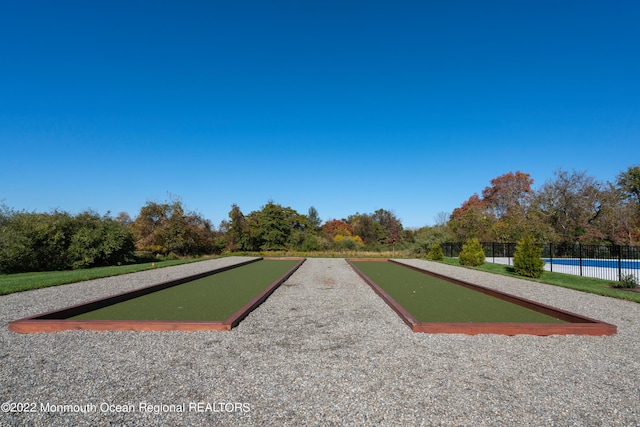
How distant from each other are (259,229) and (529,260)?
2090cm

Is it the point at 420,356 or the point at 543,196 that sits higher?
the point at 543,196

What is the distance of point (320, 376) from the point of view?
3045mm

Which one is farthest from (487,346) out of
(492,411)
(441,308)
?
(441,308)

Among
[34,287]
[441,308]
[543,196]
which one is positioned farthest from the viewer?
[543,196]

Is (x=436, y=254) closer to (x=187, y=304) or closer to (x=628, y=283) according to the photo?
(x=628, y=283)

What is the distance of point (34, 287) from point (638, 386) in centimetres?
1015

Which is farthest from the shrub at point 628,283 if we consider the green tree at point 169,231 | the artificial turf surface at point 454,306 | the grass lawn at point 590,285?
the green tree at point 169,231

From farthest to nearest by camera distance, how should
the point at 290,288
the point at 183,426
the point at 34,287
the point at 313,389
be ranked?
the point at 290,288
the point at 34,287
the point at 313,389
the point at 183,426

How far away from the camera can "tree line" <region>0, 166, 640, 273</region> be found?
14.3 m

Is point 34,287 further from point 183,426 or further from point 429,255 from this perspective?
point 429,255

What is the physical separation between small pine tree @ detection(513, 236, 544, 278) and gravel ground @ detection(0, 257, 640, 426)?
246 inches

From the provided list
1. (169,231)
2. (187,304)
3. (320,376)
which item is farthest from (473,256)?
(169,231)

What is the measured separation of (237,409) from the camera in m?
2.49

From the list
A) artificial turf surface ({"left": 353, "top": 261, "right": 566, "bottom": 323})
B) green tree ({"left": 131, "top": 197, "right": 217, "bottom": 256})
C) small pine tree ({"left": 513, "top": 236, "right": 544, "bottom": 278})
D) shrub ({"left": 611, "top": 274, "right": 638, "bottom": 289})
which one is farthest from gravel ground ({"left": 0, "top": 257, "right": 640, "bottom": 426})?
green tree ({"left": 131, "top": 197, "right": 217, "bottom": 256})
